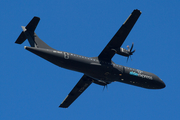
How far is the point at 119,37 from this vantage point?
120ft

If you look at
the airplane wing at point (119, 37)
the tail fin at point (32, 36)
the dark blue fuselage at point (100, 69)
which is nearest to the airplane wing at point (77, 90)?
the dark blue fuselage at point (100, 69)

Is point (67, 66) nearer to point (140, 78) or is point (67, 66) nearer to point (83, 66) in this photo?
point (83, 66)

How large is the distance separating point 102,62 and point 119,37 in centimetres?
386

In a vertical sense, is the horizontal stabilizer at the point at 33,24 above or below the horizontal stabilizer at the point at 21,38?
above

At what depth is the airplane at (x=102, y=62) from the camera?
34.5 metres

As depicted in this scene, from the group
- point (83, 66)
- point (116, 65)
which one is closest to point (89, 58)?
point (83, 66)

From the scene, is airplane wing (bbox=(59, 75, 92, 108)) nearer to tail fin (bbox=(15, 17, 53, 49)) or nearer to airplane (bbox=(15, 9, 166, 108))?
airplane (bbox=(15, 9, 166, 108))

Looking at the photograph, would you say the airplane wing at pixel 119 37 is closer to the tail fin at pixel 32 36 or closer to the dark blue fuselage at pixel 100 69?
the dark blue fuselage at pixel 100 69

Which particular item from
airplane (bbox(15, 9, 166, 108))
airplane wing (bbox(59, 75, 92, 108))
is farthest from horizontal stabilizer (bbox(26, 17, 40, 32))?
airplane wing (bbox(59, 75, 92, 108))

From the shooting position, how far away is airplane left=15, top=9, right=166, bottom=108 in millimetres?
34531

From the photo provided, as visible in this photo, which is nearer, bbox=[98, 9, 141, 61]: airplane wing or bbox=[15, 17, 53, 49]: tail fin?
bbox=[15, 17, 53, 49]: tail fin

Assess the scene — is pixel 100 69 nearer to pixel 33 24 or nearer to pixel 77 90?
pixel 77 90

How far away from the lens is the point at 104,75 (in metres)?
37.5

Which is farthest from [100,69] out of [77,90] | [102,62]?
[77,90]
